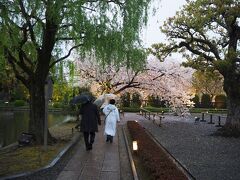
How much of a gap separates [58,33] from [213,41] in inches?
421

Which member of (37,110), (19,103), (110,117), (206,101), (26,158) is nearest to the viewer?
(26,158)

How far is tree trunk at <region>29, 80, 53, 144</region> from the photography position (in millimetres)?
16031

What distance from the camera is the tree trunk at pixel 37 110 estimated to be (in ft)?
52.6

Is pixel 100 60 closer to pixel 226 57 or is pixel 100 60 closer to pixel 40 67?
pixel 40 67

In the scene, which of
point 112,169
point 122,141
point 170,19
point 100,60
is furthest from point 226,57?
point 112,169

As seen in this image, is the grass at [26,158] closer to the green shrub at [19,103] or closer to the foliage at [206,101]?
the green shrub at [19,103]

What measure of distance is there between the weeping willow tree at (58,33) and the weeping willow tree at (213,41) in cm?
720

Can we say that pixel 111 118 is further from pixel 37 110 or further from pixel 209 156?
pixel 209 156

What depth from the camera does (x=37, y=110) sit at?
16.1m

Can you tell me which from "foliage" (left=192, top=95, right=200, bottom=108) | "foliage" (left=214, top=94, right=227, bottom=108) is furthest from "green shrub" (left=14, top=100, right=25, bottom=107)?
"foliage" (left=214, top=94, right=227, bottom=108)

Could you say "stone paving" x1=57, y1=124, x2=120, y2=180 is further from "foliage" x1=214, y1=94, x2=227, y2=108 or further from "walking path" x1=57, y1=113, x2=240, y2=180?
"foliage" x1=214, y1=94, x2=227, y2=108

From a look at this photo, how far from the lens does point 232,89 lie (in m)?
21.0

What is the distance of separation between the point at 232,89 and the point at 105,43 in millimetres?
9512

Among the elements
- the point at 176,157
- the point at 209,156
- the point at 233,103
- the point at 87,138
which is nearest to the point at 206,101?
the point at 233,103
